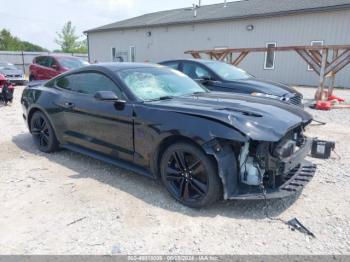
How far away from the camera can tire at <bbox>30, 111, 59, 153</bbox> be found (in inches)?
189

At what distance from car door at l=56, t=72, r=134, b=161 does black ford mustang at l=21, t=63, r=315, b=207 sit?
1cm

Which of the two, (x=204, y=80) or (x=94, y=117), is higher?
(x=204, y=80)

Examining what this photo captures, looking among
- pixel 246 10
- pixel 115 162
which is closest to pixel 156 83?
pixel 115 162

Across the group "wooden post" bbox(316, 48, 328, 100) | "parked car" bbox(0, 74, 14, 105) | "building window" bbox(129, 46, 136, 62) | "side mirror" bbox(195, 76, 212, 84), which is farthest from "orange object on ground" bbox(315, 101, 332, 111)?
"building window" bbox(129, 46, 136, 62)

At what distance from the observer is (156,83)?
3961 millimetres

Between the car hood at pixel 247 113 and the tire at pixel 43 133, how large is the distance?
219 cm

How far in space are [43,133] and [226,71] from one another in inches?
173

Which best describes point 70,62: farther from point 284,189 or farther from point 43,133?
point 284,189

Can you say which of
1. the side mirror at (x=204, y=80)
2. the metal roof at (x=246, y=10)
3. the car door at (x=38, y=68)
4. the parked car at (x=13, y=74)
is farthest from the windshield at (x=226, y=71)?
the parked car at (x=13, y=74)

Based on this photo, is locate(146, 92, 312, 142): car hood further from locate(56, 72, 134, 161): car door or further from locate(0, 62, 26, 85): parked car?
locate(0, 62, 26, 85): parked car

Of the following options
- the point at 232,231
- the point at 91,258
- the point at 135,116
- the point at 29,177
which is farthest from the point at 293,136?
the point at 29,177

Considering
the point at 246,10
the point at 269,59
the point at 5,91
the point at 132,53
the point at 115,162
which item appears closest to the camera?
the point at 115,162

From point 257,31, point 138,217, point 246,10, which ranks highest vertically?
point 246,10

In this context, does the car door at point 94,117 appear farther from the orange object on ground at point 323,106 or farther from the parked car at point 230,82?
the orange object on ground at point 323,106
